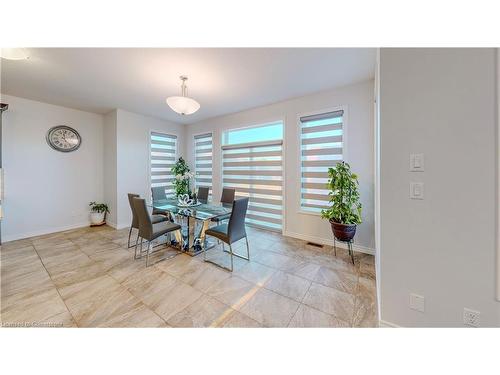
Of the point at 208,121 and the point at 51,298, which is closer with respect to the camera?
the point at 51,298

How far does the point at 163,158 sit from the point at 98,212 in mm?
1967

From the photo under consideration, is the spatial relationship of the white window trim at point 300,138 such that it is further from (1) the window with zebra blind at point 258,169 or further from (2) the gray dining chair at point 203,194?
(2) the gray dining chair at point 203,194

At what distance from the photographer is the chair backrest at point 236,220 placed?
231 centimetres

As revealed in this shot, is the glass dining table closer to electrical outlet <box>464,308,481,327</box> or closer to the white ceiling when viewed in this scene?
the white ceiling

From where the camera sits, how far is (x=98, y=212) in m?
4.25

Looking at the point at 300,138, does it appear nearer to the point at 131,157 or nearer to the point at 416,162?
the point at 416,162

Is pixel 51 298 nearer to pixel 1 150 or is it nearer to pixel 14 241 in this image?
pixel 14 241

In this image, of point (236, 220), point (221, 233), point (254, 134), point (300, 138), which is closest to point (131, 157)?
point (254, 134)

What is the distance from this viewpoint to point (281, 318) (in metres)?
1.56

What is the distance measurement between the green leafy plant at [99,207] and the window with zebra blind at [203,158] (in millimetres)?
2214

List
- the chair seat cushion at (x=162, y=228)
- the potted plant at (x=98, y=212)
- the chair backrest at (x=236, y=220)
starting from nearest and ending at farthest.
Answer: the chair backrest at (x=236, y=220), the chair seat cushion at (x=162, y=228), the potted plant at (x=98, y=212)

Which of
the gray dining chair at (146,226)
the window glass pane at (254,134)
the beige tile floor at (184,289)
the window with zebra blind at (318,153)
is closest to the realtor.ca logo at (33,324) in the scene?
the beige tile floor at (184,289)
